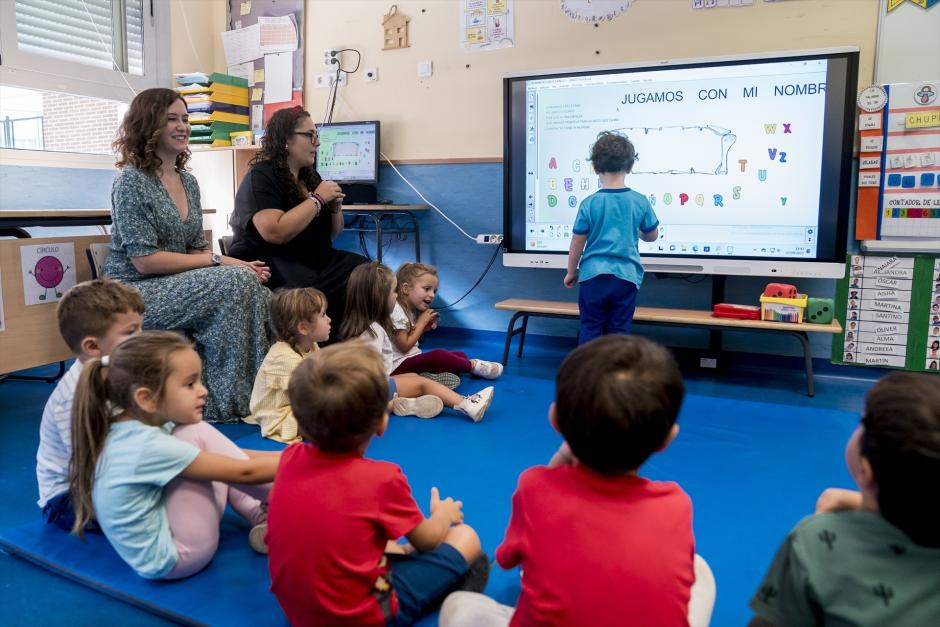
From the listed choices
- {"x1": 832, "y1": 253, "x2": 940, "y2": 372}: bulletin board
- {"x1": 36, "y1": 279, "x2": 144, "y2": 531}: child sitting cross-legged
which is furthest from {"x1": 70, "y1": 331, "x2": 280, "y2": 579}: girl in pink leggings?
{"x1": 832, "y1": 253, "x2": 940, "y2": 372}: bulletin board

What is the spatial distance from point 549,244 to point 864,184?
4.81 ft

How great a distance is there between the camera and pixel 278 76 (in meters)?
4.62

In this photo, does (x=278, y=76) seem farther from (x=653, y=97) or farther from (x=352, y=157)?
(x=653, y=97)

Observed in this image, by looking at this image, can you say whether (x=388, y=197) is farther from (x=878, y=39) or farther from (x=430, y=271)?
(x=878, y=39)

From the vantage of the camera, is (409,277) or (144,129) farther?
(409,277)

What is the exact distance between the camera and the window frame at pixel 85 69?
3.77 meters

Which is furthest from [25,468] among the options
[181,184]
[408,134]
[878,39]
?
[878,39]

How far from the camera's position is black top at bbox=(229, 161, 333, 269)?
116 inches

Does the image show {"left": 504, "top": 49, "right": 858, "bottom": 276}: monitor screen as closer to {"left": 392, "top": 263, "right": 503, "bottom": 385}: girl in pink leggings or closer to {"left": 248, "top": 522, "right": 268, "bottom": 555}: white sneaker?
{"left": 392, "top": 263, "right": 503, "bottom": 385}: girl in pink leggings

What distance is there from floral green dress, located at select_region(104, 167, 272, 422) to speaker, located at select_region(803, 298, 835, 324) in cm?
228

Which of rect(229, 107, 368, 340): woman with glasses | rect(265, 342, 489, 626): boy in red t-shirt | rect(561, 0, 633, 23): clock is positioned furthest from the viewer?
rect(561, 0, 633, 23): clock

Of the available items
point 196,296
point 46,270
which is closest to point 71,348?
point 196,296

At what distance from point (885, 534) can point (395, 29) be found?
157 inches

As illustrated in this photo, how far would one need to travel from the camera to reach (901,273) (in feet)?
10.4
